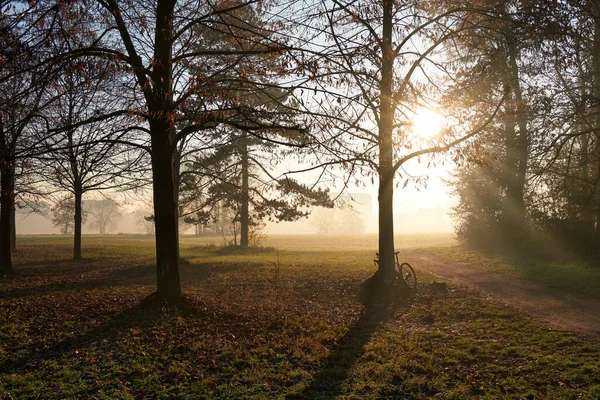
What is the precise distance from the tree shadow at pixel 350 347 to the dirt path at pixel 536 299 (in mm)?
2882

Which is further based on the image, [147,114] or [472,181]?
[472,181]

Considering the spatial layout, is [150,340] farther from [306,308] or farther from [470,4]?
[470,4]

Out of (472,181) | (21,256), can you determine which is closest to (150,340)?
(21,256)

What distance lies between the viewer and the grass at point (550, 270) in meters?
12.4

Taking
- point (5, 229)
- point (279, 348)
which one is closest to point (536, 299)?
point (279, 348)

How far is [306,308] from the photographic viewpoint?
10648 mm

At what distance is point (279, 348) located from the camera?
7164 mm

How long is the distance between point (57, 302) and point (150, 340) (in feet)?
14.3

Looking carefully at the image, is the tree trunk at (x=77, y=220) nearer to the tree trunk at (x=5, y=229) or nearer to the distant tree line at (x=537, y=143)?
the tree trunk at (x=5, y=229)

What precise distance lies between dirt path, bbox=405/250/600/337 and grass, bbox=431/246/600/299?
0.52 meters

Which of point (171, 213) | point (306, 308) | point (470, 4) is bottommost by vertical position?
point (306, 308)

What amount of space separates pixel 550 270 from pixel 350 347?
1167 centimetres

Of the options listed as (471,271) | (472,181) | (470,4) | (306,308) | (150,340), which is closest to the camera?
(150,340)

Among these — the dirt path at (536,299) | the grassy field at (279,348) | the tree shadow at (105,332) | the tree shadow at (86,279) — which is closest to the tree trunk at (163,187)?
the tree shadow at (105,332)
